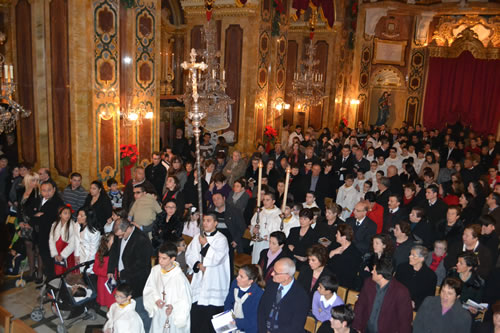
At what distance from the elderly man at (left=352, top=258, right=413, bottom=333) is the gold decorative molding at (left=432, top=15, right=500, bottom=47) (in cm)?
1760

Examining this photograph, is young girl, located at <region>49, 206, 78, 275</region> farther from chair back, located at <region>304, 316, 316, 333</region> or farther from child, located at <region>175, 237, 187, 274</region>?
chair back, located at <region>304, 316, 316, 333</region>

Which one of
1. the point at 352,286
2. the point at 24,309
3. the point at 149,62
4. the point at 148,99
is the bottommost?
the point at 24,309

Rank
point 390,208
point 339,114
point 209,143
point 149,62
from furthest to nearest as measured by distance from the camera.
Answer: point 339,114 → point 209,143 → point 149,62 → point 390,208

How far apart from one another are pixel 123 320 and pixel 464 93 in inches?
741

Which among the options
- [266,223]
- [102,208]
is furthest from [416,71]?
[102,208]

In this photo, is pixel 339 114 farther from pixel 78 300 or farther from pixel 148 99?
pixel 78 300

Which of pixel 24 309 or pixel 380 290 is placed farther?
pixel 24 309

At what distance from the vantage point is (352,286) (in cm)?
550

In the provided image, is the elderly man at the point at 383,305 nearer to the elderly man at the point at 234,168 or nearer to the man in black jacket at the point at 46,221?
the man in black jacket at the point at 46,221

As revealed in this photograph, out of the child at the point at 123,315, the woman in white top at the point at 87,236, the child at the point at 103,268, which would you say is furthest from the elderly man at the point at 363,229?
the woman in white top at the point at 87,236

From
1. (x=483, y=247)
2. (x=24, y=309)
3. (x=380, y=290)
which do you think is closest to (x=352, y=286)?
(x=380, y=290)

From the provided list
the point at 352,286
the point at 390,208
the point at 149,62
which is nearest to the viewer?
the point at 352,286

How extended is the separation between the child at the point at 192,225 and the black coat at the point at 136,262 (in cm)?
105

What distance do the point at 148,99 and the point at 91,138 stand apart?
178cm
